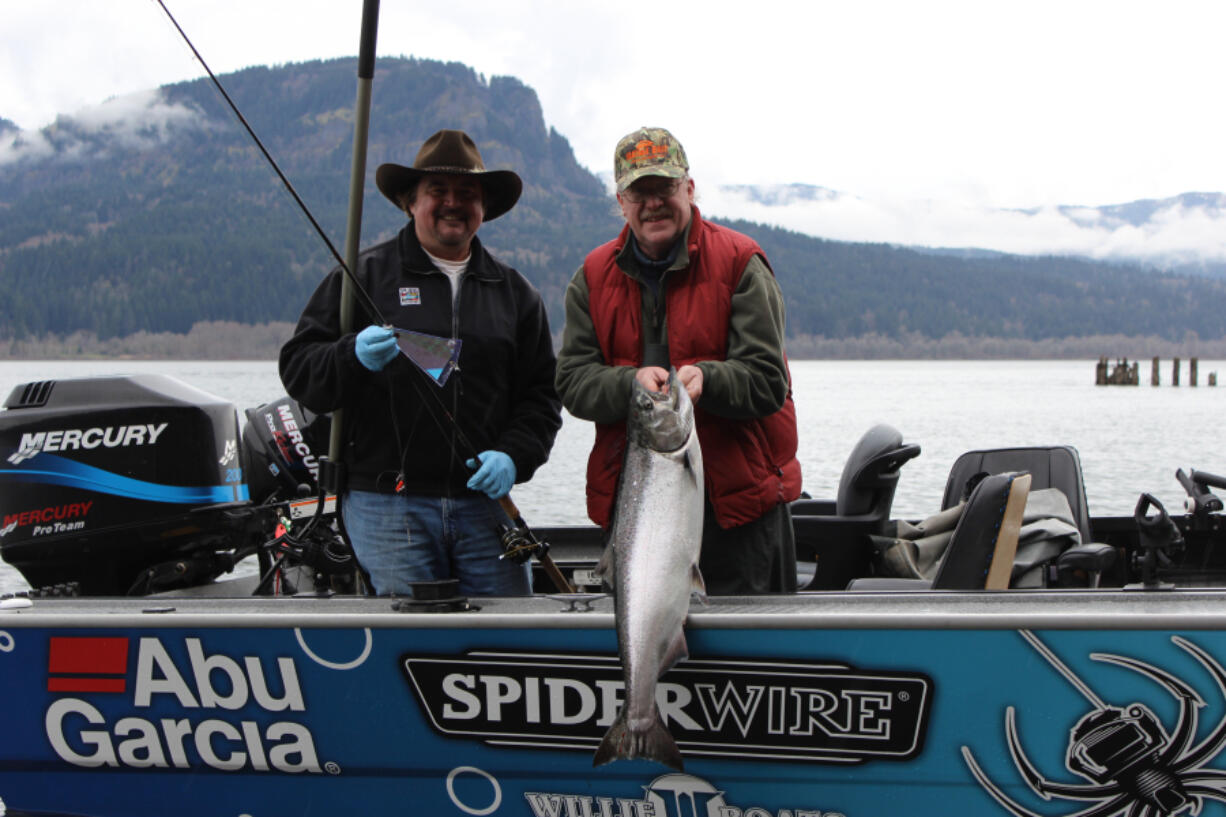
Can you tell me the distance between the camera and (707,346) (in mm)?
2588

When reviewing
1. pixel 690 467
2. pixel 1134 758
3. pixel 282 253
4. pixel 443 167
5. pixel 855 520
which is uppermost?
pixel 282 253

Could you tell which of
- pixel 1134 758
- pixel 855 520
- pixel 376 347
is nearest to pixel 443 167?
pixel 376 347

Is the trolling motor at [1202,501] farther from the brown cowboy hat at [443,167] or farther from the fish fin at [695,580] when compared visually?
the brown cowboy hat at [443,167]

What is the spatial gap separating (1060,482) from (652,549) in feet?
6.91

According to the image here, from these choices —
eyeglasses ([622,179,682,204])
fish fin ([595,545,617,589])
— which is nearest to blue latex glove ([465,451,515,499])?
fish fin ([595,545,617,589])

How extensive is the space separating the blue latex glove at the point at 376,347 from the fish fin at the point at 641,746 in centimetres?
121

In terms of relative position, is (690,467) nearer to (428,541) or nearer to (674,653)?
(674,653)

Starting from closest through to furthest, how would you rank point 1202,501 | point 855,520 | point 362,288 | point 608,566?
point 608,566 → point 362,288 → point 1202,501 → point 855,520

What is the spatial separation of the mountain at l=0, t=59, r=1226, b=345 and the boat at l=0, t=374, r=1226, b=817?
88.7 meters

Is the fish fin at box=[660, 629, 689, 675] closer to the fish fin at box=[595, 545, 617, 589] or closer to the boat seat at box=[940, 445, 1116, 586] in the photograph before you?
the fish fin at box=[595, 545, 617, 589]

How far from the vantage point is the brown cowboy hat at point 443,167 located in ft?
9.82

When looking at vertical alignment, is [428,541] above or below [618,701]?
above

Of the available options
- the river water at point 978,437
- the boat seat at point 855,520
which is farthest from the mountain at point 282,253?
the boat seat at point 855,520

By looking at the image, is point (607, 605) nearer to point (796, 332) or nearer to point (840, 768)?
point (840, 768)
